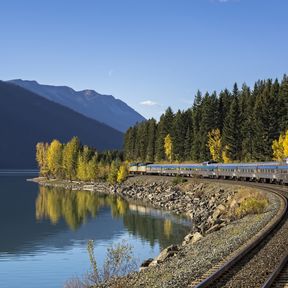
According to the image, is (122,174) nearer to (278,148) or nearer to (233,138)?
(233,138)

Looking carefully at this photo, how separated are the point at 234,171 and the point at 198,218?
2673 centimetres

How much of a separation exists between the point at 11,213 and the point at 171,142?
75.6 meters

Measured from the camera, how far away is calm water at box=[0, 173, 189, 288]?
117 ft

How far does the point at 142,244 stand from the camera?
46.0 m

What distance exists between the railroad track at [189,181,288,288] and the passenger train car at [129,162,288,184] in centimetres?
3551

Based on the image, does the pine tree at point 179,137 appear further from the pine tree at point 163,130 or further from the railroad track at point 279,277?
the railroad track at point 279,277

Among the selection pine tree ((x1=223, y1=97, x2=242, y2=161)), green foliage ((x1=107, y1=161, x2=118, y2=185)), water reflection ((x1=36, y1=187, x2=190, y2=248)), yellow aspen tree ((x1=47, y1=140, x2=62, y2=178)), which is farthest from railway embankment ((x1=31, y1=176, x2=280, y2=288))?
yellow aspen tree ((x1=47, y1=140, x2=62, y2=178))

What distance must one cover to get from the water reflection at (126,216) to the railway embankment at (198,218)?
102 inches

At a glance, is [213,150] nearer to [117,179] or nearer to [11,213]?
[117,179]

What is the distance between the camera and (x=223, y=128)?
116562mm

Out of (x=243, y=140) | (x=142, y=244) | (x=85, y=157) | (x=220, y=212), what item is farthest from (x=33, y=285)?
(x=85, y=157)

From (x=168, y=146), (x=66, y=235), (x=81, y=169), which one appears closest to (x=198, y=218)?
(x=66, y=235)

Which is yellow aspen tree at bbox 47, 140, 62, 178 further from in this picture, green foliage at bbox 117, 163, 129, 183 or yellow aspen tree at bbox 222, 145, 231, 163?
yellow aspen tree at bbox 222, 145, 231, 163

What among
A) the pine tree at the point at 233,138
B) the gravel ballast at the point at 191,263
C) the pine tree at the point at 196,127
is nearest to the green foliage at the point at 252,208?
the gravel ballast at the point at 191,263
